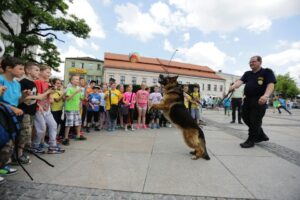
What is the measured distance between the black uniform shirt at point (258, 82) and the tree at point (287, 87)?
7431 cm

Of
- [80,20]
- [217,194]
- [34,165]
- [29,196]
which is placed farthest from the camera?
[80,20]

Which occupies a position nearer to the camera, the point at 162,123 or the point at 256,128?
the point at 256,128

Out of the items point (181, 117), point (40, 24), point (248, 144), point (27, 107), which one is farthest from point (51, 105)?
point (40, 24)

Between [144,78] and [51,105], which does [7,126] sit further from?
[144,78]

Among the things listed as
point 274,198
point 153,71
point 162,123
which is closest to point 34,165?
A: point 274,198

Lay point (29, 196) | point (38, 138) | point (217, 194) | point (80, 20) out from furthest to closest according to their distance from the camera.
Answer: point (80, 20), point (38, 138), point (217, 194), point (29, 196)

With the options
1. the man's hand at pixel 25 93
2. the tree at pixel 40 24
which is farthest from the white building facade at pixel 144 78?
the man's hand at pixel 25 93

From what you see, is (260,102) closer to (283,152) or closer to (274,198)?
(283,152)

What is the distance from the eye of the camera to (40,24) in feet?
49.8

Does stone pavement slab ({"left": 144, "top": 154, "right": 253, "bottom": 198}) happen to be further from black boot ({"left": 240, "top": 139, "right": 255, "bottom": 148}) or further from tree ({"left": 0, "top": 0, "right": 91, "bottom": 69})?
tree ({"left": 0, "top": 0, "right": 91, "bottom": 69})

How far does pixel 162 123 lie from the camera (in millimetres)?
9289

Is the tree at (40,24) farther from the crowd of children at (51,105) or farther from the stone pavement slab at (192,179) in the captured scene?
the stone pavement slab at (192,179)

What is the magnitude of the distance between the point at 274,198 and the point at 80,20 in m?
16.7

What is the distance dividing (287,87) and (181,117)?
7923 centimetres
